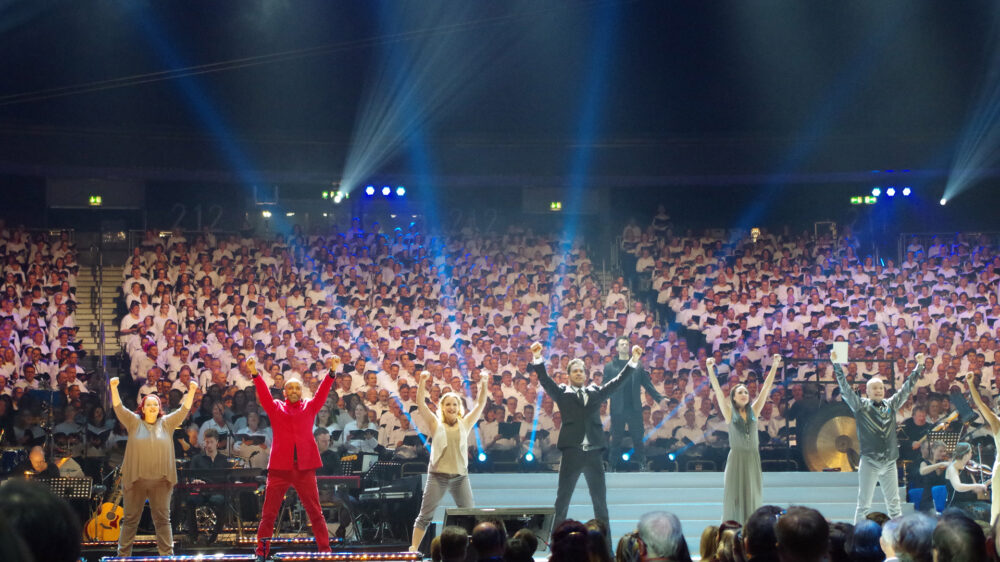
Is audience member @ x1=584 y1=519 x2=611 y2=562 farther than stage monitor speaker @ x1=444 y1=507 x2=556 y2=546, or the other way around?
stage monitor speaker @ x1=444 y1=507 x2=556 y2=546

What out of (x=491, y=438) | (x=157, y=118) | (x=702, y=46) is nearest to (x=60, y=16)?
(x=157, y=118)

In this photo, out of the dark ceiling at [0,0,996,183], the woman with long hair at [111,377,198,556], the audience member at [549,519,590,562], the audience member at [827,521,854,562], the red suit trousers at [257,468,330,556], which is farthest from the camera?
the dark ceiling at [0,0,996,183]

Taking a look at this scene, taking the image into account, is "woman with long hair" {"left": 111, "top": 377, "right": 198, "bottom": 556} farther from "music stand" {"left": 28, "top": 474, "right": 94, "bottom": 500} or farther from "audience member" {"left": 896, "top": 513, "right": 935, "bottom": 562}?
"audience member" {"left": 896, "top": 513, "right": 935, "bottom": 562}

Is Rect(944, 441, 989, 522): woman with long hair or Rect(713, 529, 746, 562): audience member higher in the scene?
Rect(713, 529, 746, 562): audience member

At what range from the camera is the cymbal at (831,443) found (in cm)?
1243

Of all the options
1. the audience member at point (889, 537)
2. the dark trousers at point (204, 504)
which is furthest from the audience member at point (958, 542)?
the dark trousers at point (204, 504)

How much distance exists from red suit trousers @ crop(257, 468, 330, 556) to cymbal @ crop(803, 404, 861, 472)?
253 inches

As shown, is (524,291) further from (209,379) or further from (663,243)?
(209,379)

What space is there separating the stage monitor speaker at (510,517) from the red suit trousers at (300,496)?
1746 mm

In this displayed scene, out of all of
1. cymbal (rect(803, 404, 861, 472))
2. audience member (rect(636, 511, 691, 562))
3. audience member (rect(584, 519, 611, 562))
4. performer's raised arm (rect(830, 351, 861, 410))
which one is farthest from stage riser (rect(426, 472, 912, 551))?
audience member (rect(636, 511, 691, 562))

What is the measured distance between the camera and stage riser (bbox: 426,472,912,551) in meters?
11.3

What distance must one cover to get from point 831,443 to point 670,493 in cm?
239

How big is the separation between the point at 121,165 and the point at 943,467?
579 inches

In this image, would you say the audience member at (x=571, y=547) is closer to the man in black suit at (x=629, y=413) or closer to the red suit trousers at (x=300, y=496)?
the red suit trousers at (x=300, y=496)
